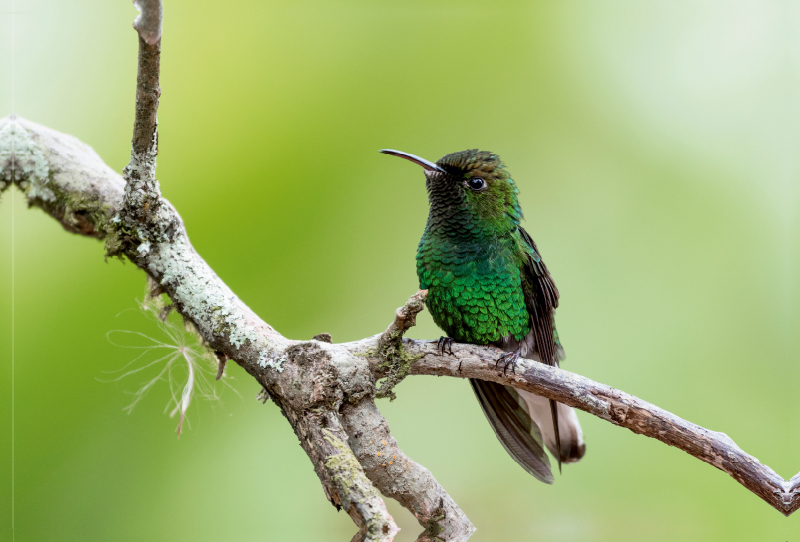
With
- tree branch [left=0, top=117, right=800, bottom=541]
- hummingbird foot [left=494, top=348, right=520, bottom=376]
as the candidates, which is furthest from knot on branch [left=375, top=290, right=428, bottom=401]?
hummingbird foot [left=494, top=348, right=520, bottom=376]

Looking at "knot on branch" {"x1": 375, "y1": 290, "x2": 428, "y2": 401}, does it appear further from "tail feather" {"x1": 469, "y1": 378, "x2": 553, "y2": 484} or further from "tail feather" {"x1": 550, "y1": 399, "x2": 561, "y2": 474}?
"tail feather" {"x1": 550, "y1": 399, "x2": 561, "y2": 474}

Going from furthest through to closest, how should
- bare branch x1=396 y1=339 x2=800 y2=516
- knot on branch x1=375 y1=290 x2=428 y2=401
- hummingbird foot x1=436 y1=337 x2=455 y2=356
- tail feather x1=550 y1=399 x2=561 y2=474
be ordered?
tail feather x1=550 y1=399 x2=561 y2=474
hummingbird foot x1=436 y1=337 x2=455 y2=356
knot on branch x1=375 y1=290 x2=428 y2=401
bare branch x1=396 y1=339 x2=800 y2=516

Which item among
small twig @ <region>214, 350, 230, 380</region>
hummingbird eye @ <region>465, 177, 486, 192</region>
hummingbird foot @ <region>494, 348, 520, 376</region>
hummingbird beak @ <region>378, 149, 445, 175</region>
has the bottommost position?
small twig @ <region>214, 350, 230, 380</region>

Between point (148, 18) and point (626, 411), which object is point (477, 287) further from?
point (148, 18)

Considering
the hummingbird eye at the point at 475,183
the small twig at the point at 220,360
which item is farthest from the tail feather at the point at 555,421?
the small twig at the point at 220,360

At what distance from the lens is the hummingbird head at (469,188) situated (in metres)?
1.91

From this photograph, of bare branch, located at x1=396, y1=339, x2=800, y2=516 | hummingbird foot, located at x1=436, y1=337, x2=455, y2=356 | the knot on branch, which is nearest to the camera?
bare branch, located at x1=396, y1=339, x2=800, y2=516

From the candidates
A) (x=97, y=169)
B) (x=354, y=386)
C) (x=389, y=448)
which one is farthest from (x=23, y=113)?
(x=389, y=448)

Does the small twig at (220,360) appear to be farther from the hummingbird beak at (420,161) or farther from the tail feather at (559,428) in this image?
the tail feather at (559,428)

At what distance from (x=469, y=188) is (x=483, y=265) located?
26 centimetres

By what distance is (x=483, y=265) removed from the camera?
1893mm

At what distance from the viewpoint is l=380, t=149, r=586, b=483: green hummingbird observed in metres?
1.89

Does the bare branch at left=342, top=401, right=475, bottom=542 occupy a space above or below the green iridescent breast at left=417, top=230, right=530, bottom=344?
below

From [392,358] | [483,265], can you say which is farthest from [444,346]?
[483,265]
